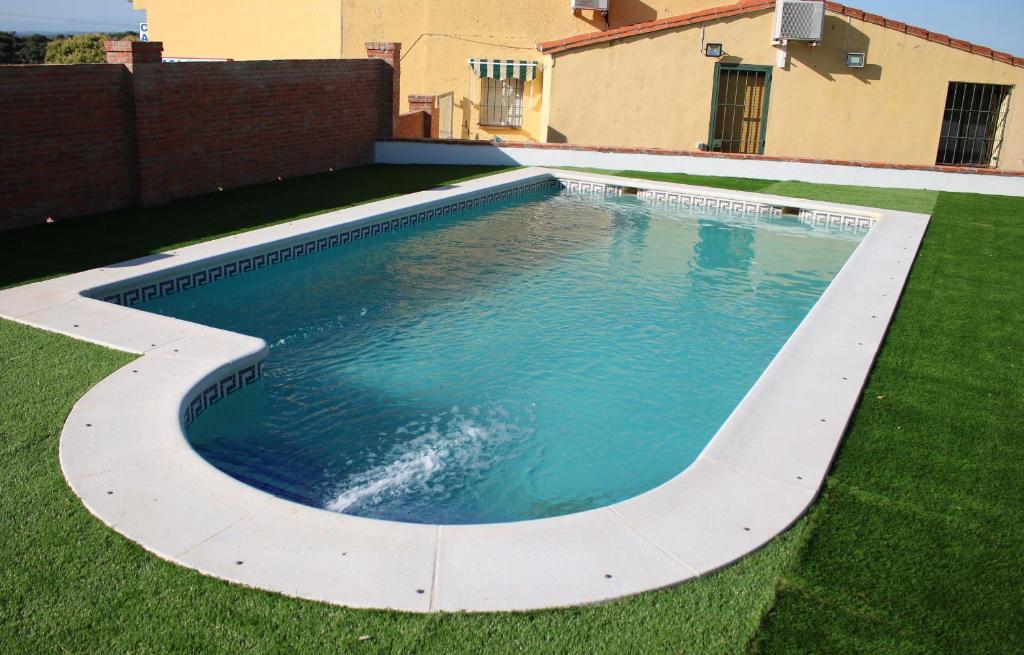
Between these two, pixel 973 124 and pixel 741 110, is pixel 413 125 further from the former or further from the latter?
pixel 973 124

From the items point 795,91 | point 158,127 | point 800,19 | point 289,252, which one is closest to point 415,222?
point 289,252

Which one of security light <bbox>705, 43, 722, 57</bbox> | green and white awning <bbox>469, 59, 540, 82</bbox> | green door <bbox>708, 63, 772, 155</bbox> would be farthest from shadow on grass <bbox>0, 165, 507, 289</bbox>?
green and white awning <bbox>469, 59, 540, 82</bbox>

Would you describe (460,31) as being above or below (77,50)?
above

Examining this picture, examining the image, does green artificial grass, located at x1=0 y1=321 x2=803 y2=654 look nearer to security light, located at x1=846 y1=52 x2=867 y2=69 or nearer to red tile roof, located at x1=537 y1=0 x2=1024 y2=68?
red tile roof, located at x1=537 y1=0 x2=1024 y2=68

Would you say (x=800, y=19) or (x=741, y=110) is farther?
(x=741, y=110)

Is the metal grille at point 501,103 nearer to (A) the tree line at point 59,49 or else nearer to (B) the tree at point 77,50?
(A) the tree line at point 59,49

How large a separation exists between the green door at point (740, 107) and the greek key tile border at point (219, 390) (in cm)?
1698

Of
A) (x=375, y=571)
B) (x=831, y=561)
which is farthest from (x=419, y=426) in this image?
(x=831, y=561)

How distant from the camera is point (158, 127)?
13.9 m

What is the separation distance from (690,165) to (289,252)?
35.9 feet

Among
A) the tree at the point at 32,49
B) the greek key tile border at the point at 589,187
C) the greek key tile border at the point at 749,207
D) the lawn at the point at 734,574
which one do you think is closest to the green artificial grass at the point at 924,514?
the lawn at the point at 734,574

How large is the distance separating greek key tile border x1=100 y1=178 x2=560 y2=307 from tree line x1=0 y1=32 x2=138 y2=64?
2132 centimetres

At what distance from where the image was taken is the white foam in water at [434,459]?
628cm

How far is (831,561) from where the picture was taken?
4758 millimetres
